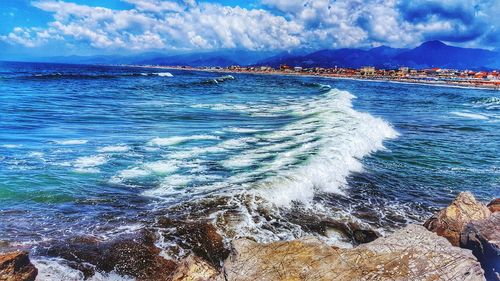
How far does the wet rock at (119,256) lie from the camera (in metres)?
8.30

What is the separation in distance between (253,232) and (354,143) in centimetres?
1235

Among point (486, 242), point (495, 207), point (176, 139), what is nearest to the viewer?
point (486, 242)

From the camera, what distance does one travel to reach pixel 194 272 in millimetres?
6828

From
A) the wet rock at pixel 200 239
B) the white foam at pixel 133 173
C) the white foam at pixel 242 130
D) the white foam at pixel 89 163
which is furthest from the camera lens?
the white foam at pixel 242 130

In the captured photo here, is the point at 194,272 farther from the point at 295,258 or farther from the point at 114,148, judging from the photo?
the point at 114,148

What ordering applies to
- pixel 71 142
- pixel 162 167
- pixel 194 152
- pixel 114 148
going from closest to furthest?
pixel 162 167, pixel 194 152, pixel 114 148, pixel 71 142

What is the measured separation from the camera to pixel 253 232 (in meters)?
10.3

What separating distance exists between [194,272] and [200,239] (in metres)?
3.02

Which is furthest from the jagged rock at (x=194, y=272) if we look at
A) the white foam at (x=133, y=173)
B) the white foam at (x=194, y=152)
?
the white foam at (x=194, y=152)

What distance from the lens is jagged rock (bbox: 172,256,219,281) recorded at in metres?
6.76

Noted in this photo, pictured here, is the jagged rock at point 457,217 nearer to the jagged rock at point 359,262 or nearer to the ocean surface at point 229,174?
the ocean surface at point 229,174

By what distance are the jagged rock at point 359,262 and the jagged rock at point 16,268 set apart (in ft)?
12.4

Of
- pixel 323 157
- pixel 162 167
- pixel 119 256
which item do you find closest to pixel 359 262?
pixel 119 256

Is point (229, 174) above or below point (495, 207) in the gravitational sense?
below
